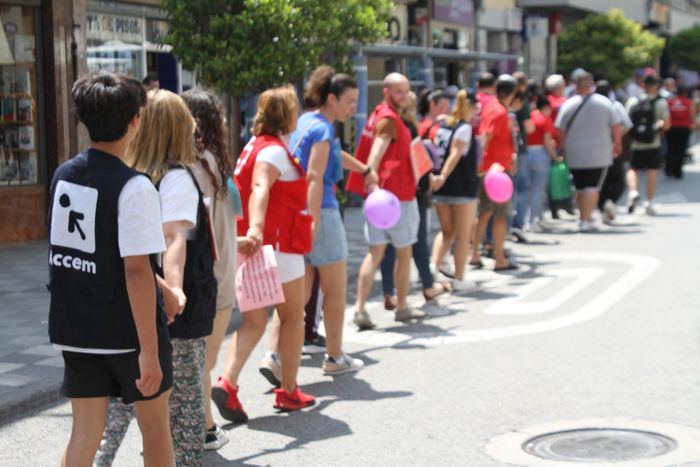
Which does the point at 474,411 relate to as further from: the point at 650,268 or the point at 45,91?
the point at 45,91

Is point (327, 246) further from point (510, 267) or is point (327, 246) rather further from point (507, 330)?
point (510, 267)

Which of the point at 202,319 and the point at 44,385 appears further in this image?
the point at 44,385

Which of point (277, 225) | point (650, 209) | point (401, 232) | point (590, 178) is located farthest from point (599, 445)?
point (650, 209)

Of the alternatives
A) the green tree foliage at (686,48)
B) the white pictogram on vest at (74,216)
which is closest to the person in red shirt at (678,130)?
the white pictogram on vest at (74,216)

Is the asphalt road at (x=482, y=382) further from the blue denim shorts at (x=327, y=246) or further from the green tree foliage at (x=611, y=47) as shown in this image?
the green tree foliage at (x=611, y=47)

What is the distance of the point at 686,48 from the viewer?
162 ft

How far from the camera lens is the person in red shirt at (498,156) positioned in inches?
453

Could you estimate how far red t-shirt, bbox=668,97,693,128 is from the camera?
23.7 meters

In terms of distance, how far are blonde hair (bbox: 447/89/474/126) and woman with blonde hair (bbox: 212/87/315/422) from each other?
427 cm

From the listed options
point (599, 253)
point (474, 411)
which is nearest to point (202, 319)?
point (474, 411)

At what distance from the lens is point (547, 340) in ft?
27.2

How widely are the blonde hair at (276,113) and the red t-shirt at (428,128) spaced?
4.40m

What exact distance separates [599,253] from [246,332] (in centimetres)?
744

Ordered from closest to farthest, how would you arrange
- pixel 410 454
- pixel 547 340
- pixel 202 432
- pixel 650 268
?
pixel 202 432 < pixel 410 454 < pixel 547 340 < pixel 650 268
